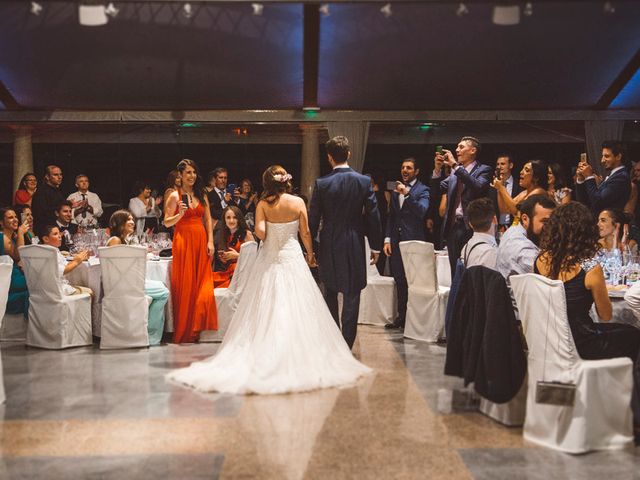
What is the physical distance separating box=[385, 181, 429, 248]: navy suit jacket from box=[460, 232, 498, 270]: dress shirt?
5.96ft

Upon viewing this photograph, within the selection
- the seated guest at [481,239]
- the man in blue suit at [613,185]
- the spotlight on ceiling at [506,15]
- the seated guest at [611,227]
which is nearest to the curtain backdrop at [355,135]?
the man in blue suit at [613,185]

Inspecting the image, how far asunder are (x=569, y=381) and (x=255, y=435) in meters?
1.41

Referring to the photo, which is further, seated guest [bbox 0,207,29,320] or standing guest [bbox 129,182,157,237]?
standing guest [bbox 129,182,157,237]

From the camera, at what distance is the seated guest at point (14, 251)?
18.5ft

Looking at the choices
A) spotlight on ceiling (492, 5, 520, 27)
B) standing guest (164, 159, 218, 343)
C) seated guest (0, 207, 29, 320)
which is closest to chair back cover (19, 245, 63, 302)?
seated guest (0, 207, 29, 320)

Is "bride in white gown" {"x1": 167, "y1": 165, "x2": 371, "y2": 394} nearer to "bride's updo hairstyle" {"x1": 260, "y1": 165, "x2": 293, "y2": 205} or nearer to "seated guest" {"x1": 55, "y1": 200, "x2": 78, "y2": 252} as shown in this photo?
"bride's updo hairstyle" {"x1": 260, "y1": 165, "x2": 293, "y2": 205}

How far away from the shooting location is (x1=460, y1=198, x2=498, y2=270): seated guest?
13.4ft

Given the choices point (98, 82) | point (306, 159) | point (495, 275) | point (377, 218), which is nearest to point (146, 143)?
point (306, 159)

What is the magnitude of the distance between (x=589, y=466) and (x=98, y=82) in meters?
4.44

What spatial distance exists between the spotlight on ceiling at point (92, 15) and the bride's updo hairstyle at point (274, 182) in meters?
1.56

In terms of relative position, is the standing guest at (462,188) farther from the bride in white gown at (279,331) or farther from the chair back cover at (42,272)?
the chair back cover at (42,272)

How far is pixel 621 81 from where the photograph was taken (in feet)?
13.7

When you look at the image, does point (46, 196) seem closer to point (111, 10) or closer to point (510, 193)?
point (510, 193)

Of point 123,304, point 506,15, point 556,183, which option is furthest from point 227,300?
point 506,15
